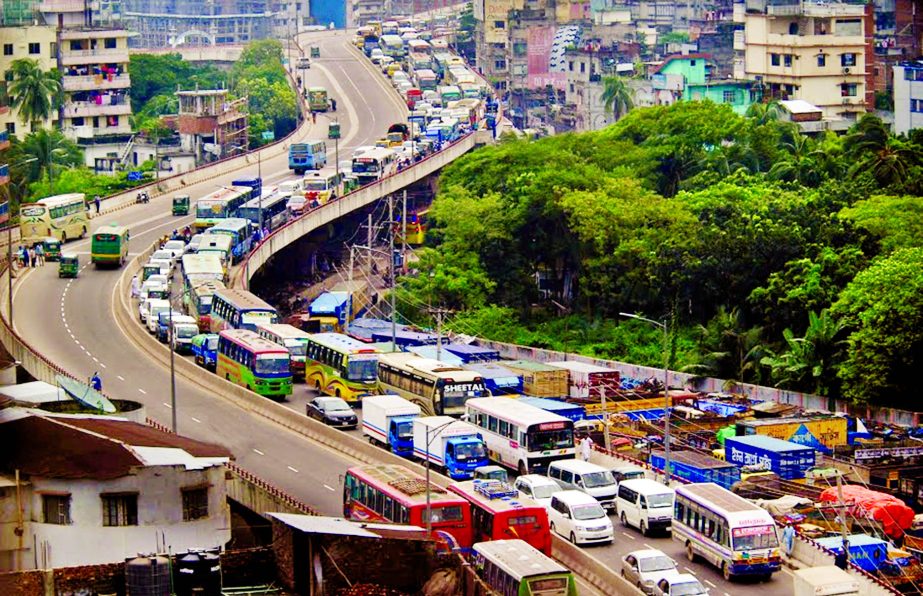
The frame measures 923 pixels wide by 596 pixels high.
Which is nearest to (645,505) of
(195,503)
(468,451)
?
(468,451)

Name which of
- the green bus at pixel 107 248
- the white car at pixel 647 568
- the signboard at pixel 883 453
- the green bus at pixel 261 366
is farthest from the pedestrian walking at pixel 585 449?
the green bus at pixel 107 248

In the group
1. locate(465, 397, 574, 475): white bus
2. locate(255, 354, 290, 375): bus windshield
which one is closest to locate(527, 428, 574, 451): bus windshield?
locate(465, 397, 574, 475): white bus

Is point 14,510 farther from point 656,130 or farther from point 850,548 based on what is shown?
point 656,130

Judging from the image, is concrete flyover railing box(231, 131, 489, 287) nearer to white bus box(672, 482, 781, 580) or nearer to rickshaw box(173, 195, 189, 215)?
rickshaw box(173, 195, 189, 215)

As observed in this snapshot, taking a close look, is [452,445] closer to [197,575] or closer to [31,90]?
[197,575]

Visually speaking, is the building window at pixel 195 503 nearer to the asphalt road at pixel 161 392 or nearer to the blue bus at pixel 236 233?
the asphalt road at pixel 161 392
